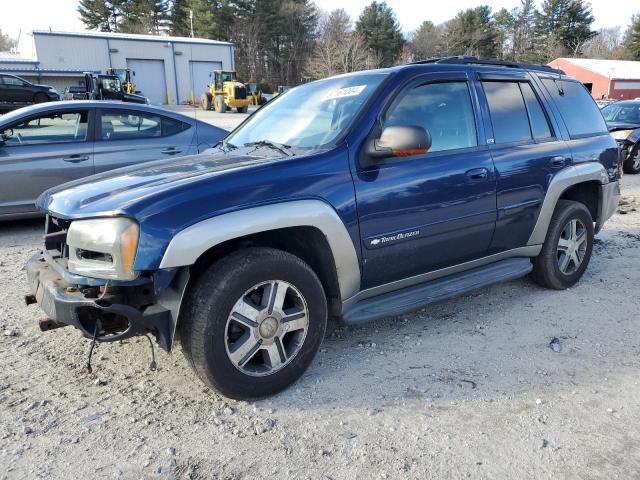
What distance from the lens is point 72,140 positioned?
6.39 metres

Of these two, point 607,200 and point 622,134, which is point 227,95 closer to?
point 622,134

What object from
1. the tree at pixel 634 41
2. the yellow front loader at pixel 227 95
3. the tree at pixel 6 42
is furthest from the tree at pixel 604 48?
the tree at pixel 6 42

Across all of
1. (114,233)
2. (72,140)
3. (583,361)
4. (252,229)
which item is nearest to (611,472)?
(583,361)

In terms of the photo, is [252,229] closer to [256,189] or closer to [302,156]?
[256,189]

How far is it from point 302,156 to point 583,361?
2.28 meters

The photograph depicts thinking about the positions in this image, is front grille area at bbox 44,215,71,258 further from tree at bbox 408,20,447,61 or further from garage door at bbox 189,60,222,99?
tree at bbox 408,20,447,61

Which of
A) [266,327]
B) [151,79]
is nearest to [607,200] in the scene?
[266,327]

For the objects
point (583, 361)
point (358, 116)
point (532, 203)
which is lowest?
point (583, 361)

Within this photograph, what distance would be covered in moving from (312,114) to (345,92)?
273 mm

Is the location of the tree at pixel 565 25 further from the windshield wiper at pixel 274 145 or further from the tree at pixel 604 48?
the windshield wiper at pixel 274 145

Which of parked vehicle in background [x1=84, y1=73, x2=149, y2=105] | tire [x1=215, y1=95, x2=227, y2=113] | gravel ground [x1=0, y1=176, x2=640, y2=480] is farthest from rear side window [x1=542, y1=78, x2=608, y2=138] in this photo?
tire [x1=215, y1=95, x2=227, y2=113]

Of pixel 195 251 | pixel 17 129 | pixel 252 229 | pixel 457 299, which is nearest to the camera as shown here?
pixel 195 251

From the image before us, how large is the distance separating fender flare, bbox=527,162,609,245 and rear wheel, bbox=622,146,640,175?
28.2ft

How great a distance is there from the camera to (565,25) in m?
74.5
